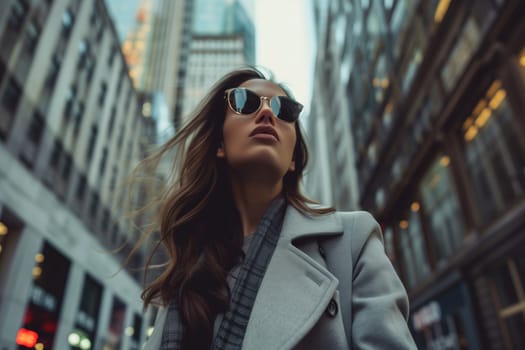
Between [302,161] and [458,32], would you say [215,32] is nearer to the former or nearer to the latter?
[458,32]

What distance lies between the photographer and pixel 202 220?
2141mm

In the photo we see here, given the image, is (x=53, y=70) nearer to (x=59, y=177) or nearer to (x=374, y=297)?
(x=59, y=177)

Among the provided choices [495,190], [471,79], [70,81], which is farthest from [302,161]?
[70,81]

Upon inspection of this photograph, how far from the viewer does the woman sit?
1.33 m

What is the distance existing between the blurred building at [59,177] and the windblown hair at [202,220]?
47.5 ft

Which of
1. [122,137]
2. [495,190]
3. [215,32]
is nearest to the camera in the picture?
[495,190]

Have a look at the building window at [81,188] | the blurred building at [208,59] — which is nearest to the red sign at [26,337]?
the building window at [81,188]

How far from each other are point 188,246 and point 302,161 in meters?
0.85

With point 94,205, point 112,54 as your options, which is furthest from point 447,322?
point 112,54

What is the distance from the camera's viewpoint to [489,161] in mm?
12453

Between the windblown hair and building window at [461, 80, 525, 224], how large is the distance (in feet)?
34.7

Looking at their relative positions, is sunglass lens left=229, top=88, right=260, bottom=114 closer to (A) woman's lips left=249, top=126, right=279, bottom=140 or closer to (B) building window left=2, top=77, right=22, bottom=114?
(A) woman's lips left=249, top=126, right=279, bottom=140

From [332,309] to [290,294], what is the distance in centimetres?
Answer: 16

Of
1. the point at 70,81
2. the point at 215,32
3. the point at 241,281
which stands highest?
the point at 215,32
